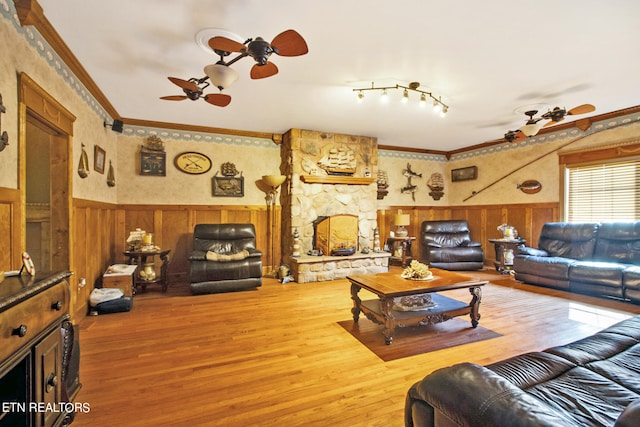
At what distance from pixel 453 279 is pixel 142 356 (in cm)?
298

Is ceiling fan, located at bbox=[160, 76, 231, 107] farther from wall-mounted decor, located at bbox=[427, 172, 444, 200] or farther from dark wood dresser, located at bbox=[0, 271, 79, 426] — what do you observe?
wall-mounted decor, located at bbox=[427, 172, 444, 200]

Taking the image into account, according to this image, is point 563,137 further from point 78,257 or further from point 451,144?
point 78,257

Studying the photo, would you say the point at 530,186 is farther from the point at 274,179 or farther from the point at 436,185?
the point at 274,179

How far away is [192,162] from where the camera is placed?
534 centimetres

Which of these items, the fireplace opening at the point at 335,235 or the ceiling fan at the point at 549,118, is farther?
the fireplace opening at the point at 335,235

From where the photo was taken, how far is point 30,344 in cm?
123

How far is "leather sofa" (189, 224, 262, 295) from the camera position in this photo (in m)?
4.32

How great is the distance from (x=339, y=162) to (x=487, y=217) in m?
3.65

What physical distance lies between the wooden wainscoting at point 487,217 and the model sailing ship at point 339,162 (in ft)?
5.20

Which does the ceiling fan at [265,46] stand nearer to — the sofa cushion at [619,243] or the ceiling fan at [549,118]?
the ceiling fan at [549,118]

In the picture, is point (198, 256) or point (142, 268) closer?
point (198, 256)

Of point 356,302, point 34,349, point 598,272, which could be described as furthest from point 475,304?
point 34,349

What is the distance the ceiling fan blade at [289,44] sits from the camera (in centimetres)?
200

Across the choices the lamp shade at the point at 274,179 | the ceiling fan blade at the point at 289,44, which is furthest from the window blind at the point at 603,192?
the ceiling fan blade at the point at 289,44
